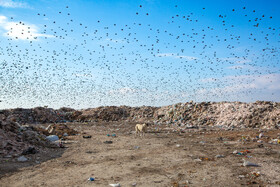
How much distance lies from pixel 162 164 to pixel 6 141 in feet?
16.6

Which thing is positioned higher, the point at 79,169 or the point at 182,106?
the point at 182,106

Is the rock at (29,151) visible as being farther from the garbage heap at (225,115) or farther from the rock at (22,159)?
the garbage heap at (225,115)

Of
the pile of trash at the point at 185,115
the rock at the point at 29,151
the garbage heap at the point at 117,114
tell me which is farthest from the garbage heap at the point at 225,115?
the rock at the point at 29,151

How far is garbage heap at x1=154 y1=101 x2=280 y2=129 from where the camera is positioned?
1292 centimetres

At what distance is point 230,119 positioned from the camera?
14.2 meters

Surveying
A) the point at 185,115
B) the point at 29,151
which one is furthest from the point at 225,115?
the point at 29,151

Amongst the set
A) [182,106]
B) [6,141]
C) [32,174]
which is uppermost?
[182,106]

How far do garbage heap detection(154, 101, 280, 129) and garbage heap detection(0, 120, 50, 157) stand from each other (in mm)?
9321

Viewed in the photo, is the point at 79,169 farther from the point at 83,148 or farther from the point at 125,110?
the point at 125,110

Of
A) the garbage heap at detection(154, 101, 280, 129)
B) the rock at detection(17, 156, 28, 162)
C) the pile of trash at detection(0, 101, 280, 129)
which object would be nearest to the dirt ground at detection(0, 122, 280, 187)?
the rock at detection(17, 156, 28, 162)

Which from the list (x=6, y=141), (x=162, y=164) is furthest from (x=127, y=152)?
(x=6, y=141)

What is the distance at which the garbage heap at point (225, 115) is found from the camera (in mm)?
12922

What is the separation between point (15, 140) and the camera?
7289 millimetres

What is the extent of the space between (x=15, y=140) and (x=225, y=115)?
1261cm
